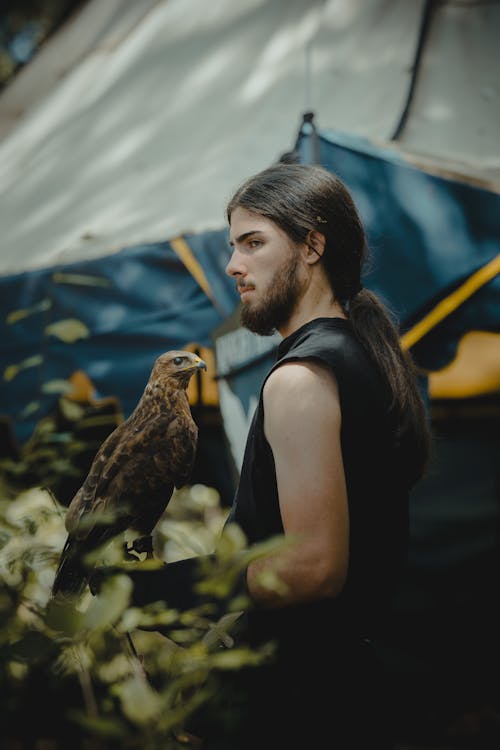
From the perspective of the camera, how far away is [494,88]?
2.99 m

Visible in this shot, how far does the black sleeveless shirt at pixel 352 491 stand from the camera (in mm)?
971

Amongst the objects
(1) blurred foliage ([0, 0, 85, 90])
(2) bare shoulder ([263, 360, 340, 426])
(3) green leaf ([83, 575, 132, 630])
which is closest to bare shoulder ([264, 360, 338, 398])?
(2) bare shoulder ([263, 360, 340, 426])

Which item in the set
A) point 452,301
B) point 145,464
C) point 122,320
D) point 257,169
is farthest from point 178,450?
point 257,169

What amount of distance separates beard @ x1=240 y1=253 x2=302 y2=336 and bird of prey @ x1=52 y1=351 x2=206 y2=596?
5.6 inches

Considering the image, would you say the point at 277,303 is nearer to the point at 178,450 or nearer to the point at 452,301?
the point at 178,450

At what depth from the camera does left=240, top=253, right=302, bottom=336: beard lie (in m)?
0.94

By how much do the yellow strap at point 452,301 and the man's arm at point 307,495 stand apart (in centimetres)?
117

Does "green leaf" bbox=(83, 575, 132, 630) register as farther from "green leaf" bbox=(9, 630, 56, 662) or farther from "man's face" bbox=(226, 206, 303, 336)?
"man's face" bbox=(226, 206, 303, 336)

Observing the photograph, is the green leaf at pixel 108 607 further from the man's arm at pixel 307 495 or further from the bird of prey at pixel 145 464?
the man's arm at pixel 307 495

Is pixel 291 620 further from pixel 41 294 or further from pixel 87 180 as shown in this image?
pixel 87 180

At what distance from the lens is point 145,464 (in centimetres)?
82

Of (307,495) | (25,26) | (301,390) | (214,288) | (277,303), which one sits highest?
(25,26)

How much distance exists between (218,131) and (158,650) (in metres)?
2.91

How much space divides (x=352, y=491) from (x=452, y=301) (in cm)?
120
